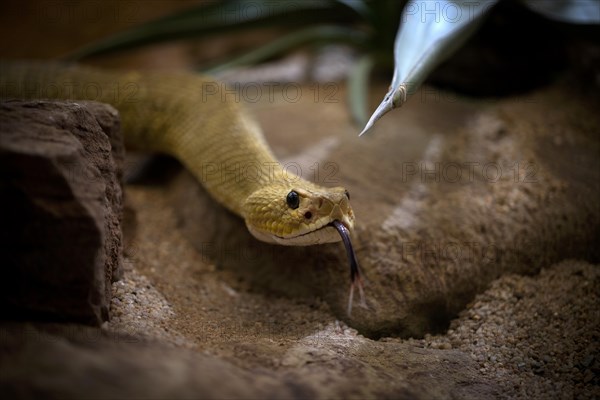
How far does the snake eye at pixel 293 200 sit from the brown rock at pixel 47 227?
0.71 metres

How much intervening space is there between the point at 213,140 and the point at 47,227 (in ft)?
4.37

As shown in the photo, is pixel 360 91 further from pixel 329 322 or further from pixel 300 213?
pixel 329 322

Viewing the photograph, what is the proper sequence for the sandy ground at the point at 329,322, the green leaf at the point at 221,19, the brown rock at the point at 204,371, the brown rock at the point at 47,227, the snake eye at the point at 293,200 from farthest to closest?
the green leaf at the point at 221,19 < the snake eye at the point at 293,200 < the sandy ground at the point at 329,322 < the brown rock at the point at 47,227 < the brown rock at the point at 204,371

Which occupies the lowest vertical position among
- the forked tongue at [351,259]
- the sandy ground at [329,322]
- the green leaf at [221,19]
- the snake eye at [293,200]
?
the sandy ground at [329,322]

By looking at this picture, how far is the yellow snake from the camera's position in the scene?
84.7 inches

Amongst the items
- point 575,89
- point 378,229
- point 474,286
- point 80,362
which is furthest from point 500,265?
point 80,362

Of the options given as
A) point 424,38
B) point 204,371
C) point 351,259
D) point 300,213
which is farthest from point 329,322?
point 424,38

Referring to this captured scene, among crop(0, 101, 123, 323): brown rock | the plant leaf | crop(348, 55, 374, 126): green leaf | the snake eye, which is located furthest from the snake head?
crop(348, 55, 374, 126): green leaf

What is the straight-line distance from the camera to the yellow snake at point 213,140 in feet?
7.06

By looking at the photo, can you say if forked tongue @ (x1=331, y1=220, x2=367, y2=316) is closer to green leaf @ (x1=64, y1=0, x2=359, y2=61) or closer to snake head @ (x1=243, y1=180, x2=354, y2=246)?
snake head @ (x1=243, y1=180, x2=354, y2=246)

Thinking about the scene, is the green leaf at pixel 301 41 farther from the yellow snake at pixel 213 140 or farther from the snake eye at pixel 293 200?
the snake eye at pixel 293 200

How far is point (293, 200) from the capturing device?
7.07ft

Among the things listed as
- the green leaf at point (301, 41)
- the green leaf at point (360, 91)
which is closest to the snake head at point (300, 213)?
the green leaf at point (360, 91)

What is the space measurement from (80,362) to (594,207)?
2.42 meters
